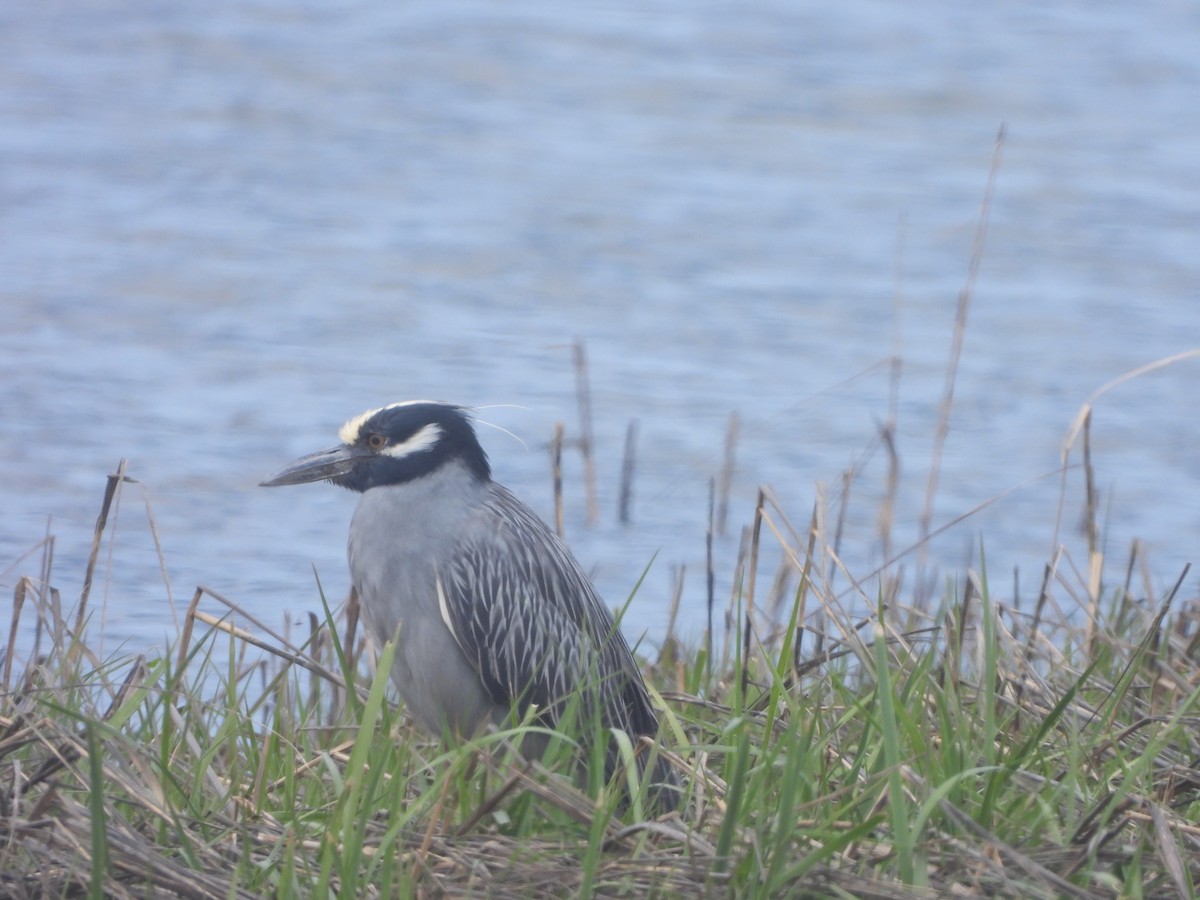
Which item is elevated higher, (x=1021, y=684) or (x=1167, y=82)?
(x=1167, y=82)

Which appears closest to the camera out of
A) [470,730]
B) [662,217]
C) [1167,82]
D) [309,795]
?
[309,795]

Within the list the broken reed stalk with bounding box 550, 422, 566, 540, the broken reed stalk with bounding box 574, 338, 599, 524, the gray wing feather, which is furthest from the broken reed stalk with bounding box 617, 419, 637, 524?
the gray wing feather

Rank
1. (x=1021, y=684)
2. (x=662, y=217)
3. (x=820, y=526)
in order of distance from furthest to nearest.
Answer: (x=662, y=217)
(x=820, y=526)
(x=1021, y=684)

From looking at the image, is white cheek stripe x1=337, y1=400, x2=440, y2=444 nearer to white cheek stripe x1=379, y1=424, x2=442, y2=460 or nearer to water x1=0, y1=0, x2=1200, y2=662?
white cheek stripe x1=379, y1=424, x2=442, y2=460

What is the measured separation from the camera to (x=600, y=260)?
33.1 ft

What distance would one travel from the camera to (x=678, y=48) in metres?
14.1

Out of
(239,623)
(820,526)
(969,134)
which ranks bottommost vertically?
(239,623)

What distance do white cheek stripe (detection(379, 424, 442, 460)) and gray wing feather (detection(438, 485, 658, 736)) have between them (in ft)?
0.69

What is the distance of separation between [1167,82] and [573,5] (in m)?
4.61

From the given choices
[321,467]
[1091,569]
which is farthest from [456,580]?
[1091,569]

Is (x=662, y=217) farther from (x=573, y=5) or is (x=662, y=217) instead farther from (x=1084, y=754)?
(x=1084, y=754)

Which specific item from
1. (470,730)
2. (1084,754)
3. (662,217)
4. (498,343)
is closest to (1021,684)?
(1084,754)

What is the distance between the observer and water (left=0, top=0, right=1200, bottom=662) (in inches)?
289

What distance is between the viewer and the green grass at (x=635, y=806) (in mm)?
2785
